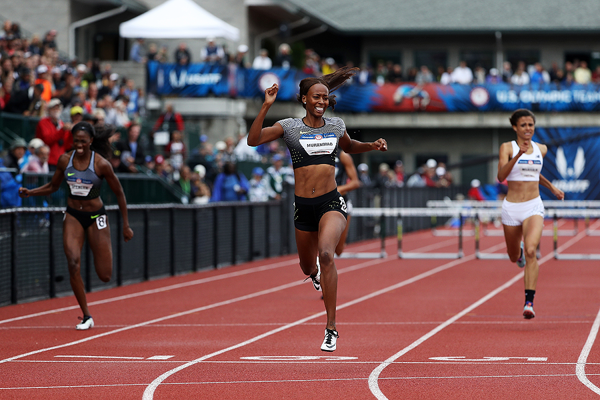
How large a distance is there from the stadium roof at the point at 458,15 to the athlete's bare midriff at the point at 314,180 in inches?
1405

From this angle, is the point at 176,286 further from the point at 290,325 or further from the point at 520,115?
the point at 520,115

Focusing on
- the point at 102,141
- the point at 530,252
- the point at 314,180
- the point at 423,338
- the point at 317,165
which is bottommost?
the point at 423,338

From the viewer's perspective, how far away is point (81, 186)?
10.7 meters

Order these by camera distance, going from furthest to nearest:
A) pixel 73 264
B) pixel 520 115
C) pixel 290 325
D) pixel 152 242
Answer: pixel 152 242, pixel 290 325, pixel 520 115, pixel 73 264

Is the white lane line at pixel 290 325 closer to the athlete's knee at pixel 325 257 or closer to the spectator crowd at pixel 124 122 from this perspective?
the athlete's knee at pixel 325 257

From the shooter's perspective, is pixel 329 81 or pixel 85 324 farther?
pixel 85 324

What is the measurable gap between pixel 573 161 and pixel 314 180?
116ft

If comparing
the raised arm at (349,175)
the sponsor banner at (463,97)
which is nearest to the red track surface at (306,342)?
the raised arm at (349,175)

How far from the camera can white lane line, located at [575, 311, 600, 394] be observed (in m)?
7.21

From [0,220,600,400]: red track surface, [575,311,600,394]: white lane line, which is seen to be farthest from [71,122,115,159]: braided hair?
[575,311,600,394]: white lane line

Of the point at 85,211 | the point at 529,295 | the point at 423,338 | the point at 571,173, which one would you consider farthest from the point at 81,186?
the point at 571,173

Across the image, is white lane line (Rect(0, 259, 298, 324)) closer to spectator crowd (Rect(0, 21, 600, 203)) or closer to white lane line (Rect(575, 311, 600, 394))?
spectator crowd (Rect(0, 21, 600, 203))

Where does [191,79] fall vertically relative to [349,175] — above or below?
above

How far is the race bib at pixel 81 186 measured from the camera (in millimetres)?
10695
